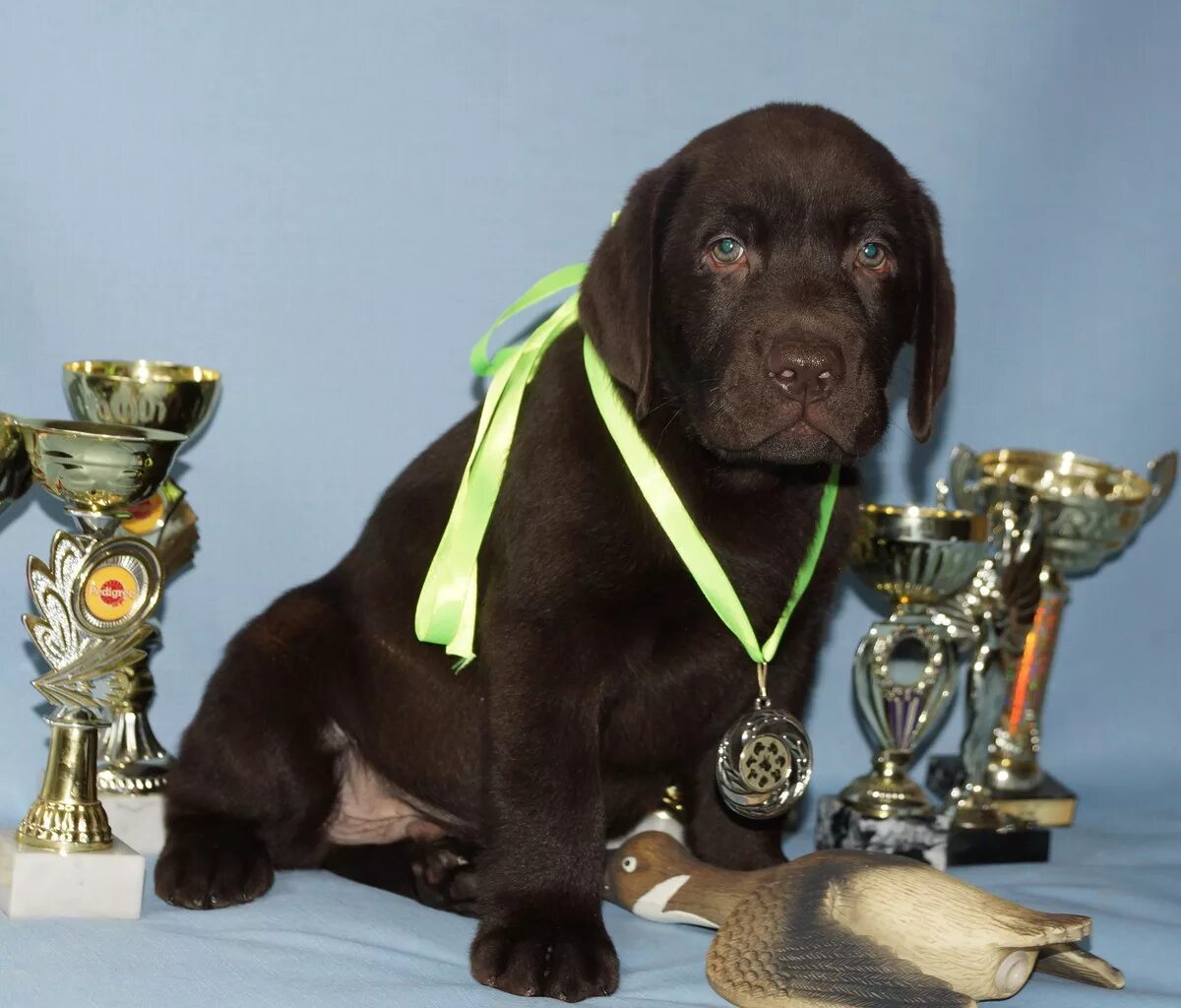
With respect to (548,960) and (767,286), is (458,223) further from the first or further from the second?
(548,960)

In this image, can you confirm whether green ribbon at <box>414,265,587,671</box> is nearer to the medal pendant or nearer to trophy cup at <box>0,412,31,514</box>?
the medal pendant

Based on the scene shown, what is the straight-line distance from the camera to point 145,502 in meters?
4.11

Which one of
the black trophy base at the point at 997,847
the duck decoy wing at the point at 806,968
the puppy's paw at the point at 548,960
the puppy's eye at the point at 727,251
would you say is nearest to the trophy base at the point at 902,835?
the black trophy base at the point at 997,847

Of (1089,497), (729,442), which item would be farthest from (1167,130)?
(729,442)

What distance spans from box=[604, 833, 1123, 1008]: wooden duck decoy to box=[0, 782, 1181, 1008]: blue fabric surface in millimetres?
137

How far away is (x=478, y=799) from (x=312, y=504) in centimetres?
123

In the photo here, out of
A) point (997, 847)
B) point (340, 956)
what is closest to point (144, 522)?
point (340, 956)

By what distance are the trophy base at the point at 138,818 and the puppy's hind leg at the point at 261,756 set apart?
13.9 inches

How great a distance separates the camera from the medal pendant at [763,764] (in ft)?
11.2

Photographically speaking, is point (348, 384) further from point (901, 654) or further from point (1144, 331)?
point (1144, 331)

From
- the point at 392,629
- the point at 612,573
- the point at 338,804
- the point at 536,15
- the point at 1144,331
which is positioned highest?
the point at 536,15

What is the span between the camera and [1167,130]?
5.00 meters

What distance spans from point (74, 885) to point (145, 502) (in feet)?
3.47

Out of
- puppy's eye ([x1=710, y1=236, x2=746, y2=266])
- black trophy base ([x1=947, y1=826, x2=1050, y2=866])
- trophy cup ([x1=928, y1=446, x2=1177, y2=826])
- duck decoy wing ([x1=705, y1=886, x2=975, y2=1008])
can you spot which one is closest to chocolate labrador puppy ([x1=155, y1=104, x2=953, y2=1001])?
puppy's eye ([x1=710, y1=236, x2=746, y2=266])
